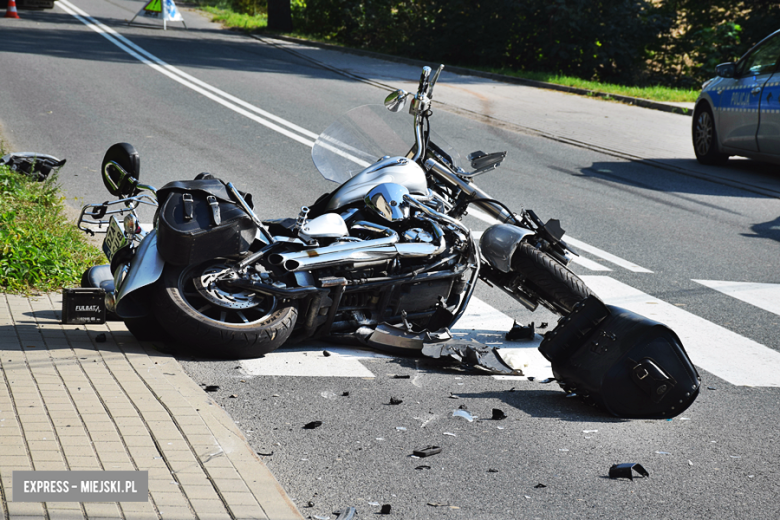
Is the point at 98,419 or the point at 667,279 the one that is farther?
the point at 667,279

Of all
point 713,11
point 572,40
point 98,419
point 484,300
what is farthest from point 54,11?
point 98,419

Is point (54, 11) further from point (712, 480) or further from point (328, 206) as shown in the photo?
point (712, 480)

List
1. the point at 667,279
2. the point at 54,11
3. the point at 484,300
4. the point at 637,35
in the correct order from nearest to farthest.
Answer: the point at 484,300 < the point at 667,279 < the point at 637,35 < the point at 54,11

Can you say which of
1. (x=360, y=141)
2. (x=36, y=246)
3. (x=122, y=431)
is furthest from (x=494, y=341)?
(x=36, y=246)

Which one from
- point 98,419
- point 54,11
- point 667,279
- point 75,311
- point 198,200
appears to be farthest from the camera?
point 54,11

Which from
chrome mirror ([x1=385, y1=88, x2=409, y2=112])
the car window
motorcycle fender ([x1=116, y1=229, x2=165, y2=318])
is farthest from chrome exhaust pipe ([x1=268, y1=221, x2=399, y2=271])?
the car window

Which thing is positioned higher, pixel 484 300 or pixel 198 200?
pixel 198 200

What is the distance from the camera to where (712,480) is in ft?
12.4

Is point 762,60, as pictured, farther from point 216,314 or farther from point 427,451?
point 427,451

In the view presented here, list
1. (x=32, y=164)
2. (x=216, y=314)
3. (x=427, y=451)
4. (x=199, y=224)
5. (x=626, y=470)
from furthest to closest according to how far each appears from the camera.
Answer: (x=32, y=164), (x=216, y=314), (x=199, y=224), (x=427, y=451), (x=626, y=470)

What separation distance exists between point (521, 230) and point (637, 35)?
20.1m

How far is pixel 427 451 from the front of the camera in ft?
12.7

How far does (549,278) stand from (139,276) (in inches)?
97.2

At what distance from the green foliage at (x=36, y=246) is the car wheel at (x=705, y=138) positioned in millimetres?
9770
